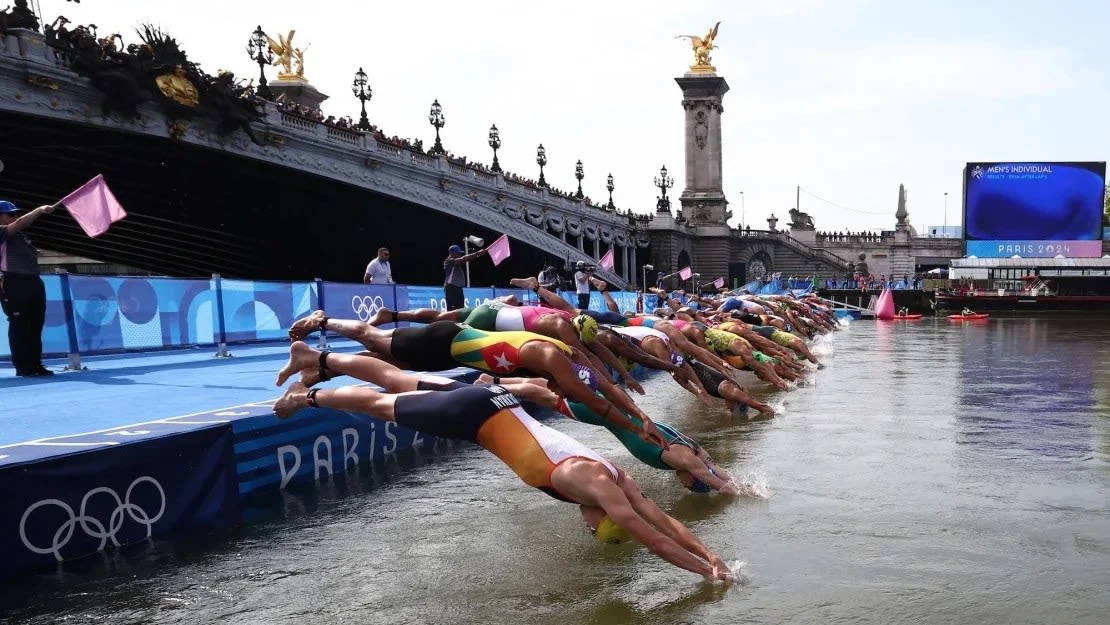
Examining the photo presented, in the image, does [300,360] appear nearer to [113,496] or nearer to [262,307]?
[113,496]

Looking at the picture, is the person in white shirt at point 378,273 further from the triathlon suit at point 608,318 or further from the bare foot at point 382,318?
the bare foot at point 382,318

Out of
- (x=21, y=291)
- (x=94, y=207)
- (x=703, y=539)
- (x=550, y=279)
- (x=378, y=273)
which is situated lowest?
(x=703, y=539)

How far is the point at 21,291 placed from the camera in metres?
10.4

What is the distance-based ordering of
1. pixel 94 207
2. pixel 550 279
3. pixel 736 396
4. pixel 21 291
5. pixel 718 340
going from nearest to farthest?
pixel 21 291 < pixel 94 207 < pixel 736 396 < pixel 718 340 < pixel 550 279

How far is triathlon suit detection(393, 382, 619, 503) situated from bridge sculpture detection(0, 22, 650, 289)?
26.2 m

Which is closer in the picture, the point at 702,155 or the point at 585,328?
the point at 585,328

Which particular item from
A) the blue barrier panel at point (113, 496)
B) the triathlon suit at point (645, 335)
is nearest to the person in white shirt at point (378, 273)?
the triathlon suit at point (645, 335)

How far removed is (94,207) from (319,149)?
96.8 ft

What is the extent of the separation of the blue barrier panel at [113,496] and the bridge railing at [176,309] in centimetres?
637

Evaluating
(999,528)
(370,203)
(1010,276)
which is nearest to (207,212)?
(370,203)

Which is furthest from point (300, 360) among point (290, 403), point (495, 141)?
point (495, 141)

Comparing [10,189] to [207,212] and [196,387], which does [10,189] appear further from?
[196,387]

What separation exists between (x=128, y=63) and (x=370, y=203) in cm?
1826

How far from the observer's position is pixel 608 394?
7.38 metres
